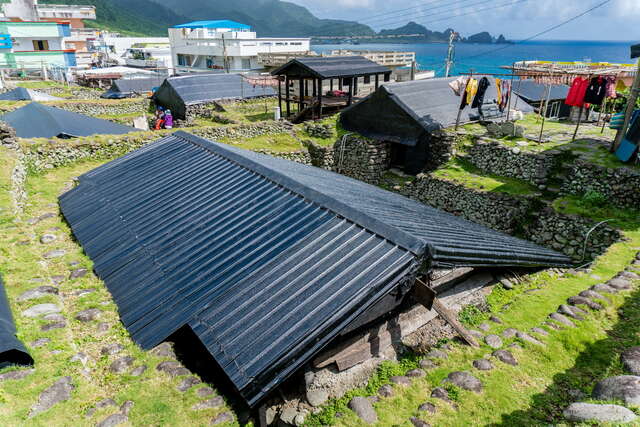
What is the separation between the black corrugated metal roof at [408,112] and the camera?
21992mm

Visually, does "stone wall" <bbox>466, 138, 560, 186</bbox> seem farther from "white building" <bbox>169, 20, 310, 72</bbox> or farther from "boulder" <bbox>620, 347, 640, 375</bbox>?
"white building" <bbox>169, 20, 310, 72</bbox>

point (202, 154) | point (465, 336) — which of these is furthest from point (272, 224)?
point (202, 154)

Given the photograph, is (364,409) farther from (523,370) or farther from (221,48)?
(221,48)

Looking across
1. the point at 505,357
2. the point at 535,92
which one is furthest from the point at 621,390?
the point at 535,92

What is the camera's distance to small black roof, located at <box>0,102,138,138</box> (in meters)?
20.0

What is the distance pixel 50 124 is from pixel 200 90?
15.7 meters

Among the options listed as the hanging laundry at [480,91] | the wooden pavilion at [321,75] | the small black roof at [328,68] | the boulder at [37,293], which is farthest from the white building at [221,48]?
the boulder at [37,293]

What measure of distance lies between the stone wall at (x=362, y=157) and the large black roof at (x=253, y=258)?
13.8 metres

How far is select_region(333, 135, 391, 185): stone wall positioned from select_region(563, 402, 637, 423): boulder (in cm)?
1953

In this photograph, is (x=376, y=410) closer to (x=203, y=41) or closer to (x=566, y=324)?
(x=566, y=324)

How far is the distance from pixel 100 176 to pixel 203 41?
76.9 metres

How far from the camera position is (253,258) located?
7.29 meters

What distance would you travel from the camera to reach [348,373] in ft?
21.6

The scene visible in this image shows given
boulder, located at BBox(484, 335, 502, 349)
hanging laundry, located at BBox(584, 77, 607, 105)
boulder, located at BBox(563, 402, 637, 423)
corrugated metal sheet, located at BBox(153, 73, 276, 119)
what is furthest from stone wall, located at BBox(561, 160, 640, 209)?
corrugated metal sheet, located at BBox(153, 73, 276, 119)
